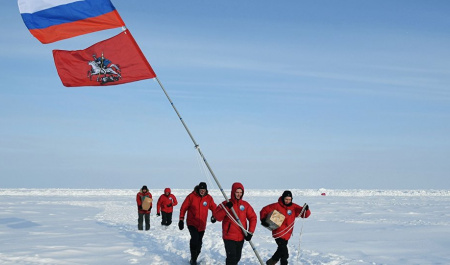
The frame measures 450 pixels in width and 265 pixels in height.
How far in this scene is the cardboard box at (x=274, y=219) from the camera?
297 inches

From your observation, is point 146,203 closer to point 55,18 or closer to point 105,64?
point 105,64

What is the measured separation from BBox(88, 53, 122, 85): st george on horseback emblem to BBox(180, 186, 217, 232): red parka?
275cm

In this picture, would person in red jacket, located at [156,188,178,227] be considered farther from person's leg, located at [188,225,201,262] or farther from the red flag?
the red flag

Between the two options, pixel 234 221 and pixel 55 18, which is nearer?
pixel 234 221

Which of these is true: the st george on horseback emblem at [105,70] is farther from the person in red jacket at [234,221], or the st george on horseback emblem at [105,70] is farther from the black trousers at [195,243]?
the black trousers at [195,243]

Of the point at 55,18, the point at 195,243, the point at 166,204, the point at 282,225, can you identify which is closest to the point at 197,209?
the point at 195,243

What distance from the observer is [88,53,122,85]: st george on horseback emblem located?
8047 millimetres

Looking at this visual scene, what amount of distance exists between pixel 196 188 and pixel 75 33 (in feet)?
12.1

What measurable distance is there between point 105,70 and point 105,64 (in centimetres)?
10

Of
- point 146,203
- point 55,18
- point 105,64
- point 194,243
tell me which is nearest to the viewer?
point 105,64

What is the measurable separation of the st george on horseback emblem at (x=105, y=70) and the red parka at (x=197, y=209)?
2.75 metres

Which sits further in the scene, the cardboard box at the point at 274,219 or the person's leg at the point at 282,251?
the person's leg at the point at 282,251

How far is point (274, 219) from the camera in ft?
24.8

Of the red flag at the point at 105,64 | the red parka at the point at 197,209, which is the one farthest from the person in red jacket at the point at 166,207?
the red flag at the point at 105,64
